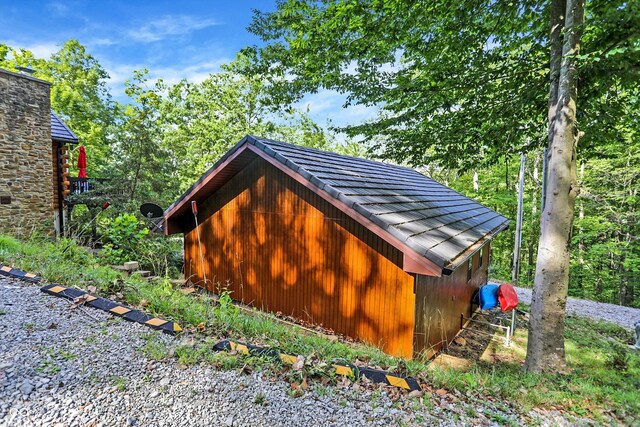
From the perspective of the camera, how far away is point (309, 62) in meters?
5.96

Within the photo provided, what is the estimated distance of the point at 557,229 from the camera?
4574 millimetres

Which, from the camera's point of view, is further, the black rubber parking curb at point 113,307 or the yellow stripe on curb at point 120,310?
the yellow stripe on curb at point 120,310

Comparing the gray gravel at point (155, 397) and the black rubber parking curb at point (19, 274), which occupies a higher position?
the black rubber parking curb at point (19, 274)

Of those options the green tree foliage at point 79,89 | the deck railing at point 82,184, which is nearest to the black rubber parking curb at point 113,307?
the deck railing at point 82,184

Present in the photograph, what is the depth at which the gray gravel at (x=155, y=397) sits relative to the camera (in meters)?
2.28

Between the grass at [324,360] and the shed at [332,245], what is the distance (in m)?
1.37

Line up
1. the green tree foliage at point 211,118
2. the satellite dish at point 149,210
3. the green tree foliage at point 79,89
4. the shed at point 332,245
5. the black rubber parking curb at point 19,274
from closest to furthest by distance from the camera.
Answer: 1. the black rubber parking curb at point 19,274
2. the shed at point 332,245
3. the satellite dish at point 149,210
4. the green tree foliage at point 79,89
5. the green tree foliage at point 211,118

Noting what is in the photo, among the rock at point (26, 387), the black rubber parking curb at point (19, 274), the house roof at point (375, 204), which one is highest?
the house roof at point (375, 204)

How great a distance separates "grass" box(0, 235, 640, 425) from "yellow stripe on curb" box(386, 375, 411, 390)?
256 millimetres

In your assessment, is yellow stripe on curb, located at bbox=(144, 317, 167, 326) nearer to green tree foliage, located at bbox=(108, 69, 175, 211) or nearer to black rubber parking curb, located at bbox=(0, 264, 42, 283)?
black rubber parking curb, located at bbox=(0, 264, 42, 283)

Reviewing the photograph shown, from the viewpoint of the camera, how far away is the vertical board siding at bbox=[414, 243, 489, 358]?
541 cm

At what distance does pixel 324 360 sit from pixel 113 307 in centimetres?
270

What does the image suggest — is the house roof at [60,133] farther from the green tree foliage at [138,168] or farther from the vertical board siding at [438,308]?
the vertical board siding at [438,308]

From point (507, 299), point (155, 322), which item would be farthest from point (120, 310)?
point (507, 299)
